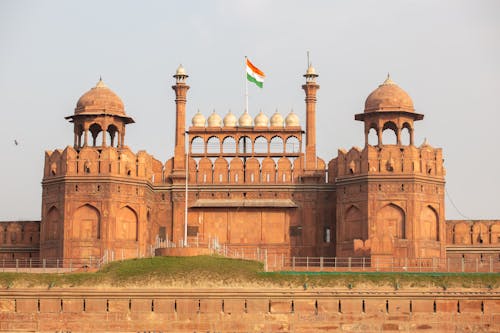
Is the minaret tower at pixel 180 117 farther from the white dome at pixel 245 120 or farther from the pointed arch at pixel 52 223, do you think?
the pointed arch at pixel 52 223

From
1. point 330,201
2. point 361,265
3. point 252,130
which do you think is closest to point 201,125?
point 252,130

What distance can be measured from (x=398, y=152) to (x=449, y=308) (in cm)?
1504

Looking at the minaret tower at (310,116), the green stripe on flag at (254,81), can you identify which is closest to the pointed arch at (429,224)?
the minaret tower at (310,116)

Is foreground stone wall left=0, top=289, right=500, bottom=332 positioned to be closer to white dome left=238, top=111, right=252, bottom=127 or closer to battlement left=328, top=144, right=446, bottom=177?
battlement left=328, top=144, right=446, bottom=177

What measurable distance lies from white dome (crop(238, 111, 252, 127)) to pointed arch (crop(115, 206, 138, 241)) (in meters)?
10.1

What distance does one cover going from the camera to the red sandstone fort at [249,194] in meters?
75.5

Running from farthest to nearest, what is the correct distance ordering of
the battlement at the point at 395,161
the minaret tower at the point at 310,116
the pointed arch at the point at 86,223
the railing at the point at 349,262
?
the minaret tower at the point at 310,116
the battlement at the point at 395,161
the pointed arch at the point at 86,223
the railing at the point at 349,262

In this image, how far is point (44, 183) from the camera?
257 feet

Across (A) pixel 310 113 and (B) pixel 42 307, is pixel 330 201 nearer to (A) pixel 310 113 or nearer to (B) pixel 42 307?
(A) pixel 310 113

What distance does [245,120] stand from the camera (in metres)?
81.8

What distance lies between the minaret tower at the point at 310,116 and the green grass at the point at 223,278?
49.3 feet

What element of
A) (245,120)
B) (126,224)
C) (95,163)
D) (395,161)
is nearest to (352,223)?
(395,161)

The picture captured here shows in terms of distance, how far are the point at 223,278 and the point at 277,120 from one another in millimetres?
19160

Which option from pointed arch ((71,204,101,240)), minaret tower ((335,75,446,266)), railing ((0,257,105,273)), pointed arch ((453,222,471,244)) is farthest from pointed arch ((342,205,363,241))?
pointed arch ((71,204,101,240))
